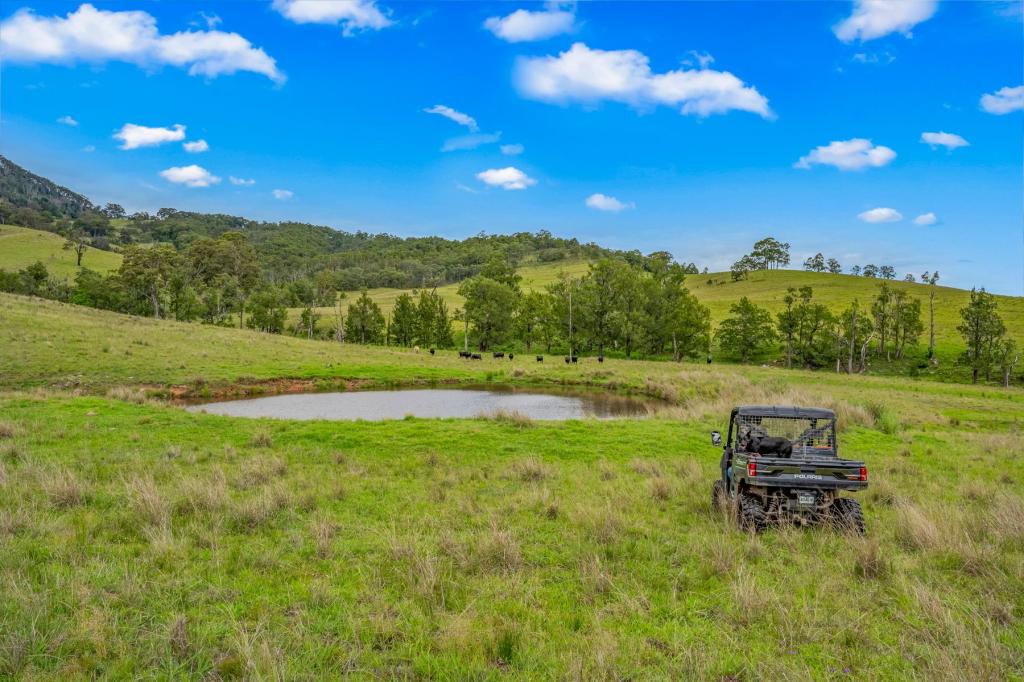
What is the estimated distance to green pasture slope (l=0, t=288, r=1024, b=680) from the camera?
5027 millimetres

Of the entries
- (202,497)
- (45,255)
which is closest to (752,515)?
(202,497)

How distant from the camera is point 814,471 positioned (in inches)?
337

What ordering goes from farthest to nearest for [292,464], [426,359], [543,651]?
[426,359]
[292,464]
[543,651]

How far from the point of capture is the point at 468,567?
283 inches

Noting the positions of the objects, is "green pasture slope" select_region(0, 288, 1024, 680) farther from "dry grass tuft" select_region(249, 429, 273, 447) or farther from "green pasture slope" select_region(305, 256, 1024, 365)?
"green pasture slope" select_region(305, 256, 1024, 365)

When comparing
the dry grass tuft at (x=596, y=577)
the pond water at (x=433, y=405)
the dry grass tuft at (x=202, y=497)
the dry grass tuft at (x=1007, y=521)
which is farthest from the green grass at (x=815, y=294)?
the dry grass tuft at (x=202, y=497)

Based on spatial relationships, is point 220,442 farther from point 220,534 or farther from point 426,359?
point 426,359

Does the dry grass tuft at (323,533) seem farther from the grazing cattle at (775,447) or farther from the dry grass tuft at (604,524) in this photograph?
the grazing cattle at (775,447)

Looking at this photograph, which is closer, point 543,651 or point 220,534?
point 543,651

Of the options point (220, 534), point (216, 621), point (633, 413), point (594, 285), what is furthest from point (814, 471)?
point (594, 285)

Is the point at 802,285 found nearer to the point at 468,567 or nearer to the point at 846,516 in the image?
the point at 846,516

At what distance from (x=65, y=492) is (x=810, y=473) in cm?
1260

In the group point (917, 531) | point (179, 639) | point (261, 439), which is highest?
point (917, 531)

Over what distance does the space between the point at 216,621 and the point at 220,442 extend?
11539 millimetres
